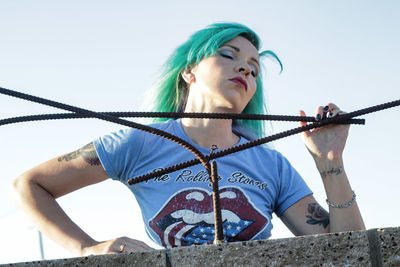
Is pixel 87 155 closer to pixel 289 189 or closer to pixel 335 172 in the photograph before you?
pixel 289 189

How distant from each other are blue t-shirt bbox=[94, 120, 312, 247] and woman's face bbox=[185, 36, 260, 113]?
263 mm

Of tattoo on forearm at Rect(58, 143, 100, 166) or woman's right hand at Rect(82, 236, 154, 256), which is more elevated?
tattoo on forearm at Rect(58, 143, 100, 166)

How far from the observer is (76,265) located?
158 centimetres

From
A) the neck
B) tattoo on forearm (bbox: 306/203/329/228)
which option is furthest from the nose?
tattoo on forearm (bbox: 306/203/329/228)

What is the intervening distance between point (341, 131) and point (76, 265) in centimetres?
Answer: 162

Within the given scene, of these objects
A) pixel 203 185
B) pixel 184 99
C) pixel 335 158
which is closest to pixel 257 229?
pixel 203 185

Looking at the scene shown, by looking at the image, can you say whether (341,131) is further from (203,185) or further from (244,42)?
(244,42)

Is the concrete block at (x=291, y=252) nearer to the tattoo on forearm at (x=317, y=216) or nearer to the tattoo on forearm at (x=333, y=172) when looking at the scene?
the tattoo on forearm at (x=333, y=172)

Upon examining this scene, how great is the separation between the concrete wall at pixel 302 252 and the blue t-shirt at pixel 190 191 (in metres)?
1.18

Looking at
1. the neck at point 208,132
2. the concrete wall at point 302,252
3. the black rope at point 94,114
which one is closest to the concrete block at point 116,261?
the concrete wall at point 302,252

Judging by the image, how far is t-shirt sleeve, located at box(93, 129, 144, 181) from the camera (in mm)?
2941

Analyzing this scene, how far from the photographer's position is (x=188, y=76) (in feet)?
11.7

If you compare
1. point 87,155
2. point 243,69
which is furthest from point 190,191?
point 243,69

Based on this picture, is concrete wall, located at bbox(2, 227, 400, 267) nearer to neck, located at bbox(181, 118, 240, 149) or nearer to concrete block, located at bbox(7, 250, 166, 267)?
concrete block, located at bbox(7, 250, 166, 267)
